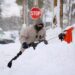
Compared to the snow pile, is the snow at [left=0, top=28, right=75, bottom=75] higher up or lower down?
higher up

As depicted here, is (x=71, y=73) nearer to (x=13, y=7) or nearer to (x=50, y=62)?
(x=50, y=62)

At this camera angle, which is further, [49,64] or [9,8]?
[9,8]

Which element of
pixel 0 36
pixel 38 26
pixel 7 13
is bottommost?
pixel 7 13

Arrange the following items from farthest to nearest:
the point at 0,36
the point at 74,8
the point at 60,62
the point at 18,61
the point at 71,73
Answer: the point at 74,8
the point at 0,36
the point at 18,61
the point at 60,62
the point at 71,73

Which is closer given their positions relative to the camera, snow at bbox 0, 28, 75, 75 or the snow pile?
snow at bbox 0, 28, 75, 75

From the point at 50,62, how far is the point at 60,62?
325 millimetres

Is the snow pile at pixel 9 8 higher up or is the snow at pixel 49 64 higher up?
the snow at pixel 49 64

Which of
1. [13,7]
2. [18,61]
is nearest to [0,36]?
[18,61]

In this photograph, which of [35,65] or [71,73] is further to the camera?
[35,65]

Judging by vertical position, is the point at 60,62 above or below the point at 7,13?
above

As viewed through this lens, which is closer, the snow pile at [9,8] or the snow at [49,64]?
the snow at [49,64]

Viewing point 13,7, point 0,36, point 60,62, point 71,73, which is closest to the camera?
point 71,73

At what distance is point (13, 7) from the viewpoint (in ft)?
301

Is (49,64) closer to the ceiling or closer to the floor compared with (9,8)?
closer to the ceiling
